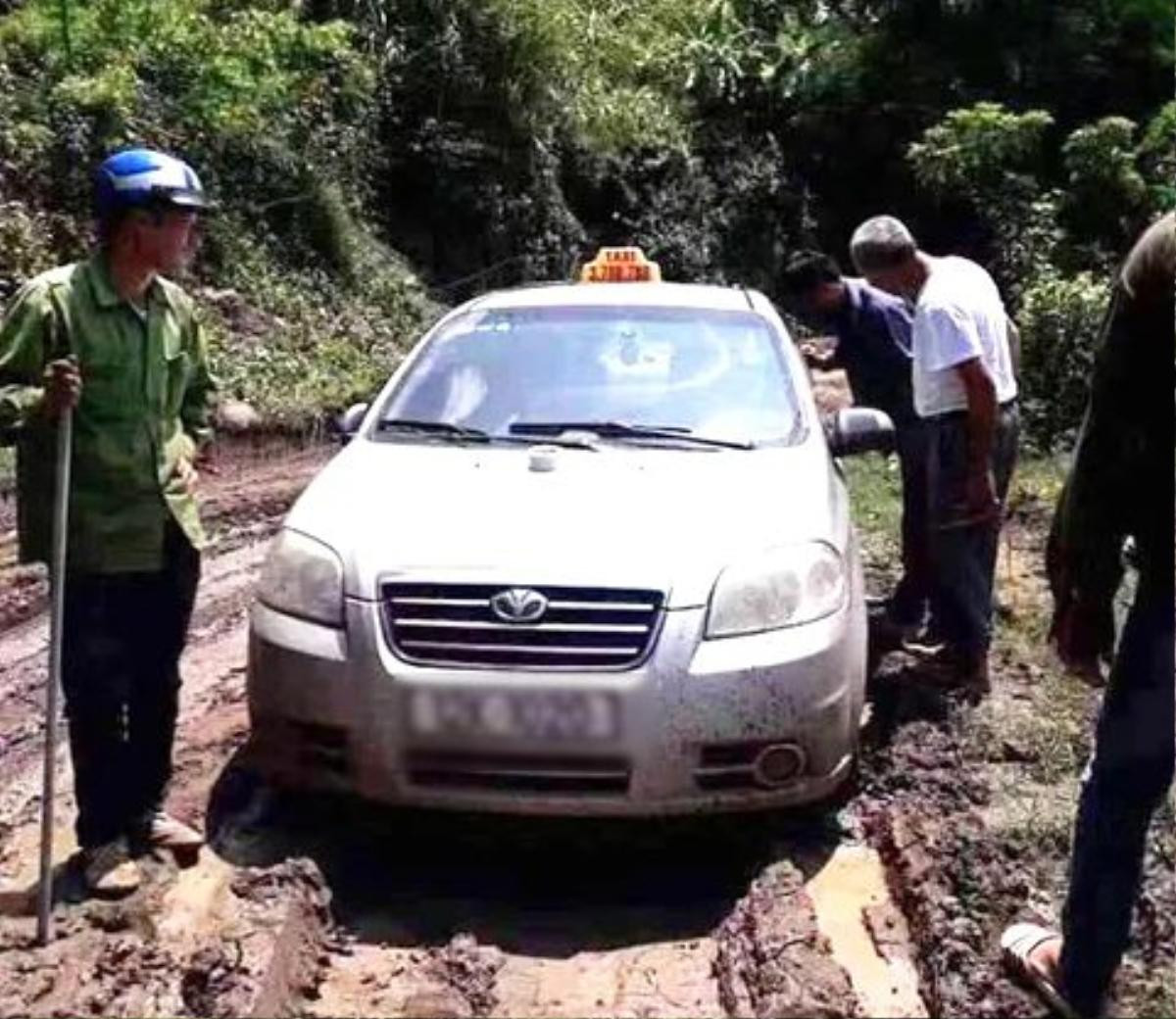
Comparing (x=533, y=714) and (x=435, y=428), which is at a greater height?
(x=435, y=428)

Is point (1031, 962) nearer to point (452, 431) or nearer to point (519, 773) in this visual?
point (519, 773)

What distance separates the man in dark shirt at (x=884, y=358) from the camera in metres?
7.23

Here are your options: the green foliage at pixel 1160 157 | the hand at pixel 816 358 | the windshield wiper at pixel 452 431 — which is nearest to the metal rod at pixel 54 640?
the windshield wiper at pixel 452 431

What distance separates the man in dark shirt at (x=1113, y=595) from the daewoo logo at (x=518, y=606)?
1.48 metres

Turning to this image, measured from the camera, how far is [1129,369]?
336 cm

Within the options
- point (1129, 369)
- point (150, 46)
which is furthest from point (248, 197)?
point (1129, 369)

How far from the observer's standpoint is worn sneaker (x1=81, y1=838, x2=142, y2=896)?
469 centimetres

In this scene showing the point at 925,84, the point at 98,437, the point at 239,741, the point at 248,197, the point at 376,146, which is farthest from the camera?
the point at 925,84

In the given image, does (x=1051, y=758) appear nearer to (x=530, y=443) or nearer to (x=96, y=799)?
(x=530, y=443)

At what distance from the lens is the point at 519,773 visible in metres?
4.71

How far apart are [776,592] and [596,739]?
644mm

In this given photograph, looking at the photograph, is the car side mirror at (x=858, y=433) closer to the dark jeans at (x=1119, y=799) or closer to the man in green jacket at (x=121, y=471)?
the man in green jacket at (x=121, y=471)

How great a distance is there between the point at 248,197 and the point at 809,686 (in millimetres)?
15386

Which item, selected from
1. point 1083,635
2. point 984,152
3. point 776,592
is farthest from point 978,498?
point 984,152
